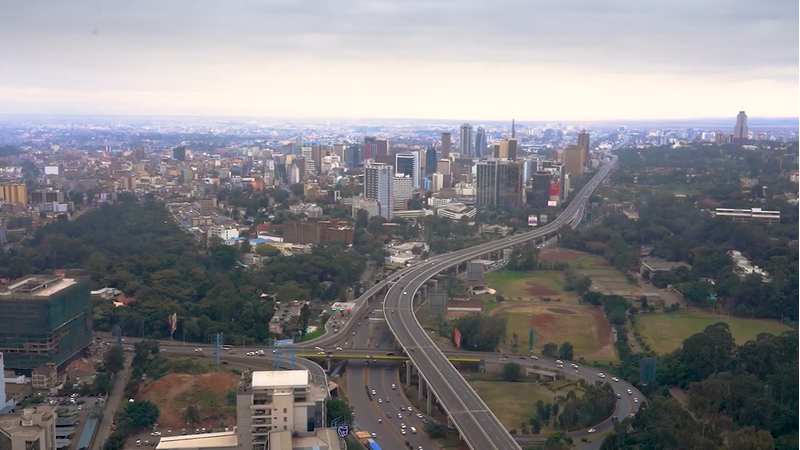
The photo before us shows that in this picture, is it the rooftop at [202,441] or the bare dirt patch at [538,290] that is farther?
the bare dirt patch at [538,290]

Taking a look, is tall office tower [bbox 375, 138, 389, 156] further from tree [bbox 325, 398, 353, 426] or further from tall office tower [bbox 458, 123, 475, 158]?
tree [bbox 325, 398, 353, 426]

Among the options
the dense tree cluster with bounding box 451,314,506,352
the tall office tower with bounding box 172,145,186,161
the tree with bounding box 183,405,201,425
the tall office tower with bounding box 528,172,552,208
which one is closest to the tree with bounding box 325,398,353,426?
the tree with bounding box 183,405,201,425

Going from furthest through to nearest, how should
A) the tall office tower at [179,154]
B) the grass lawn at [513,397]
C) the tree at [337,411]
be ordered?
the tall office tower at [179,154], the grass lawn at [513,397], the tree at [337,411]

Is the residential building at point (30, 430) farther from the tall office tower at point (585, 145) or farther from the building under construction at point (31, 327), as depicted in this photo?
the tall office tower at point (585, 145)

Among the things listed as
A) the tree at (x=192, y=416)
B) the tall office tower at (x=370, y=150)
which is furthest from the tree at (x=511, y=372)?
the tall office tower at (x=370, y=150)

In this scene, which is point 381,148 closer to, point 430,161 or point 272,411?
point 430,161

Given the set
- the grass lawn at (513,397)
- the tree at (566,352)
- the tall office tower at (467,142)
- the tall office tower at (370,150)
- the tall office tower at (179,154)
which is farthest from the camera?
the tall office tower at (467,142)

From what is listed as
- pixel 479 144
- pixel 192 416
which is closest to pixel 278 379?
pixel 192 416
